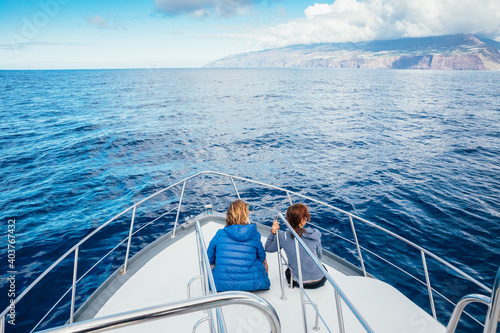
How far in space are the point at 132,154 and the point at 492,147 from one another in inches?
977

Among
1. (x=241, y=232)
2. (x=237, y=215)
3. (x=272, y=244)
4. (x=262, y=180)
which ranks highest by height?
(x=237, y=215)

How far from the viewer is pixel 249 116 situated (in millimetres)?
32781

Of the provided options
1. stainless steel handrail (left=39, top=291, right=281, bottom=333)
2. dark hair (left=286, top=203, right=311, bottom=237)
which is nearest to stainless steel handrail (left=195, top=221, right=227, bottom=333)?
stainless steel handrail (left=39, top=291, right=281, bottom=333)

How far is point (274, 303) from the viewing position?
3.93 m

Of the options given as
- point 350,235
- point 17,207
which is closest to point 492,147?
point 350,235

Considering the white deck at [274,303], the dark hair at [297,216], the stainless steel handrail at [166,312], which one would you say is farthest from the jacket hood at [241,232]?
the stainless steel handrail at [166,312]

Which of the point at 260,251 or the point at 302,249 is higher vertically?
the point at 260,251

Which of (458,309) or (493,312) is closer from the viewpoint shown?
(493,312)

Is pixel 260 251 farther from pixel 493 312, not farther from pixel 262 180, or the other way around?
pixel 262 180

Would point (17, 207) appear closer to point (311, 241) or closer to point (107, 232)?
Answer: point (107, 232)

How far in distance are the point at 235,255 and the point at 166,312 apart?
2247 millimetres

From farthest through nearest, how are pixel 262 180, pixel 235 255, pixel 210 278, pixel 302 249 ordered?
1. pixel 262 180
2. pixel 302 249
3. pixel 235 255
4. pixel 210 278

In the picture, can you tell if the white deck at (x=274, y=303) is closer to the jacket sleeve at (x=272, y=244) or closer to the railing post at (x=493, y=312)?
the jacket sleeve at (x=272, y=244)

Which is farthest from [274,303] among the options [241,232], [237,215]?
[237,215]
